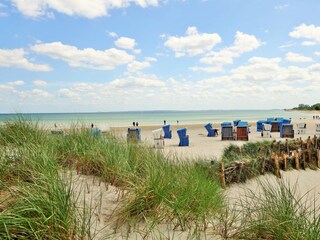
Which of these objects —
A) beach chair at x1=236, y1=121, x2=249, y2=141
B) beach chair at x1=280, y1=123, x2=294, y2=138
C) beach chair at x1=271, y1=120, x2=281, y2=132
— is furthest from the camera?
beach chair at x1=271, y1=120, x2=281, y2=132

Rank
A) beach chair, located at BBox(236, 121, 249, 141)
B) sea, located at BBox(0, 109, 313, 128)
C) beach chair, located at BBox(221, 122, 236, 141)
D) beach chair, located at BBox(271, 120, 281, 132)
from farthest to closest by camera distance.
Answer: beach chair, located at BBox(271, 120, 281, 132), beach chair, located at BBox(221, 122, 236, 141), beach chair, located at BBox(236, 121, 249, 141), sea, located at BBox(0, 109, 313, 128)

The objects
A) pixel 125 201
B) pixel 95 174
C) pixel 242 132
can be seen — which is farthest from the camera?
pixel 242 132

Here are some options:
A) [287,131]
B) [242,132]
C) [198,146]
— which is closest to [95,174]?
[198,146]

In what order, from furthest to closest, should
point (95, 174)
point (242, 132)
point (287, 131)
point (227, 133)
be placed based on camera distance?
point (287, 131)
point (227, 133)
point (242, 132)
point (95, 174)

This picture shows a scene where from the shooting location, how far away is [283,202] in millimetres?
3094

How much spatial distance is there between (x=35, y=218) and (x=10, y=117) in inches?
171

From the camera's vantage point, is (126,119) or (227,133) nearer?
(227,133)

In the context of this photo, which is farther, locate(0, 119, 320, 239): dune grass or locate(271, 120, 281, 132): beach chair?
locate(271, 120, 281, 132): beach chair

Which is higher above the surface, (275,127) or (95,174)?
(95,174)

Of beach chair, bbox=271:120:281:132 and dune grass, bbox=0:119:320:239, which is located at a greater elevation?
dune grass, bbox=0:119:320:239

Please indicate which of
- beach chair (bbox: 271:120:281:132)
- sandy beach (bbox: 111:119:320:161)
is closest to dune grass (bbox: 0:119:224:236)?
sandy beach (bbox: 111:119:320:161)

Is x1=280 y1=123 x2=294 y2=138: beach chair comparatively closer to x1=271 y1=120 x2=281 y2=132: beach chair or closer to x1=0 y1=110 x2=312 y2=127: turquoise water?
x1=271 y1=120 x2=281 y2=132: beach chair

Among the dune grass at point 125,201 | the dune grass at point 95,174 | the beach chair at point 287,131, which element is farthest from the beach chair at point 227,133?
the dune grass at point 125,201

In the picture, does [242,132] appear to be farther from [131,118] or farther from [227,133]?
[131,118]
